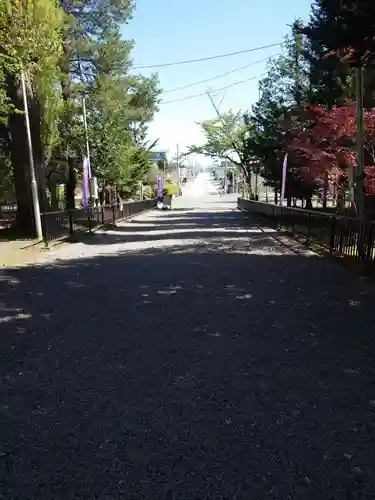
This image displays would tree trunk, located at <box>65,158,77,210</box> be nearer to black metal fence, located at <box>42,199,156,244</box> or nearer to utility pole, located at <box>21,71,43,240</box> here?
black metal fence, located at <box>42,199,156,244</box>

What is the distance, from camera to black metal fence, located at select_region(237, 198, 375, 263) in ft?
32.8

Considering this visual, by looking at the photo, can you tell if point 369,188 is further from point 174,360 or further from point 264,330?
point 174,360

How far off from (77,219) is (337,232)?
10.8 meters

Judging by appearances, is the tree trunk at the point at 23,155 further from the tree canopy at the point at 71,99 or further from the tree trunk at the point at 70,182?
the tree trunk at the point at 70,182

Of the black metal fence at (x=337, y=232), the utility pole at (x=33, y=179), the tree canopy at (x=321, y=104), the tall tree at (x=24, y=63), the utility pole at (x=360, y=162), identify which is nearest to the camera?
the tree canopy at (x=321, y=104)

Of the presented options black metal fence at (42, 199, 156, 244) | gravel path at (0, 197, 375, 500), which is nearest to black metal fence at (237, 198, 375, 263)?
gravel path at (0, 197, 375, 500)

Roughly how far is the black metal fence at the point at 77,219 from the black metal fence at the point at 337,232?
26.9 ft

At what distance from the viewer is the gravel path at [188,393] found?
2.69 meters

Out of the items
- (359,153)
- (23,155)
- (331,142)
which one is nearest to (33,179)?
(23,155)

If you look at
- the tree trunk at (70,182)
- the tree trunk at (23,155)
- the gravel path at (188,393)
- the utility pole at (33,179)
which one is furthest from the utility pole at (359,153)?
the tree trunk at (70,182)

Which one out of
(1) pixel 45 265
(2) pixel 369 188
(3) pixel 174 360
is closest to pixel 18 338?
(3) pixel 174 360

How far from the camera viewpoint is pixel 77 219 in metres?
19.1

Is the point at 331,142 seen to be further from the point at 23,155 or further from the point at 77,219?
the point at 23,155

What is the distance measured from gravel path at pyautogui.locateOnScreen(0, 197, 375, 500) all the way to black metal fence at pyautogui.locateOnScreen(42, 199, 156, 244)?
757cm
